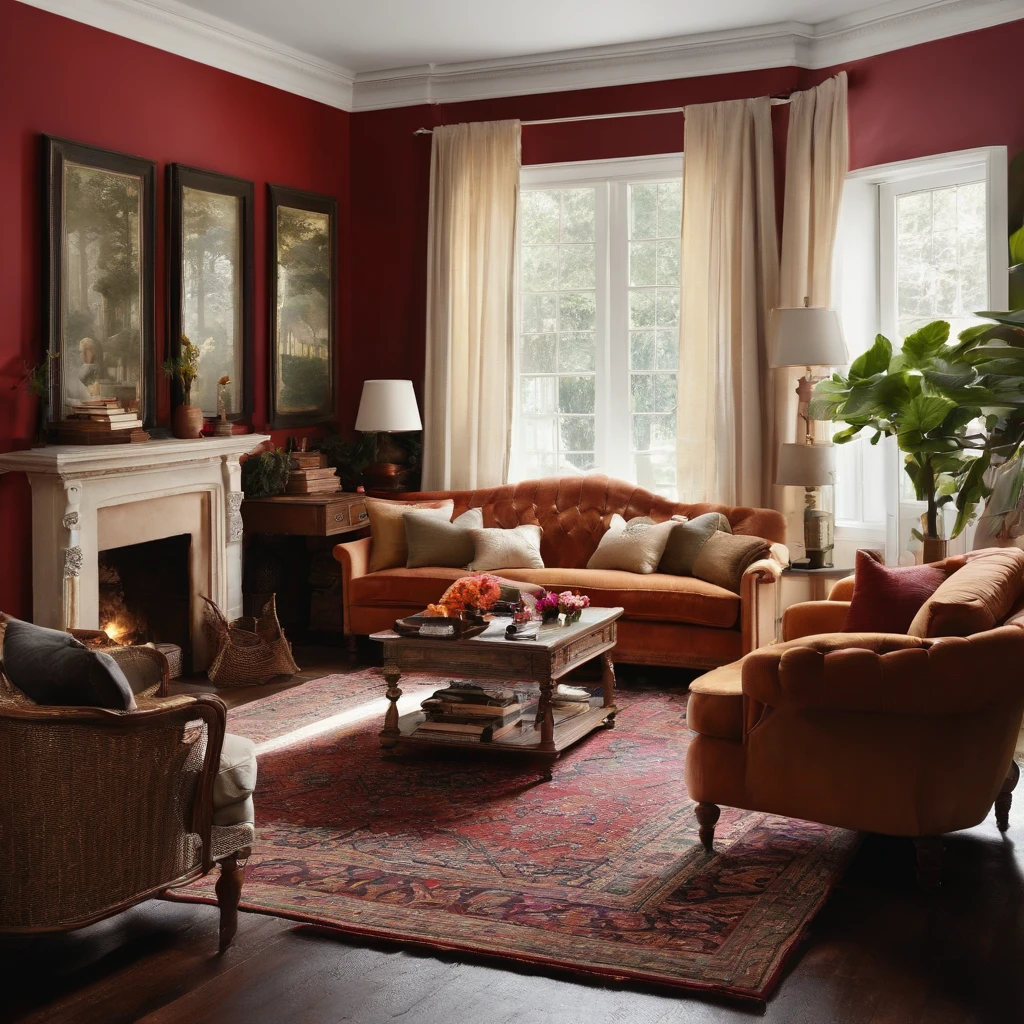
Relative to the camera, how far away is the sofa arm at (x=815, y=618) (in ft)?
15.5

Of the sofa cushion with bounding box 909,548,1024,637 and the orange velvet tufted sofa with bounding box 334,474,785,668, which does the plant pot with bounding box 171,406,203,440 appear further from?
the sofa cushion with bounding box 909,548,1024,637

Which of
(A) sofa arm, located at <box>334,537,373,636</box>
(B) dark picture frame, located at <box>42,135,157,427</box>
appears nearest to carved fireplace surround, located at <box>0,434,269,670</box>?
(B) dark picture frame, located at <box>42,135,157,427</box>

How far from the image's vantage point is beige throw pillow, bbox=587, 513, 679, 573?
659cm

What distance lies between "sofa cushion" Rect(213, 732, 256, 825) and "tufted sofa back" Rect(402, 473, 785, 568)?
3872 mm

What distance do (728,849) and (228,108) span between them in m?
5.12

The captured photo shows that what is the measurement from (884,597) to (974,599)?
42 cm

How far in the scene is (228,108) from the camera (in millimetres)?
7055

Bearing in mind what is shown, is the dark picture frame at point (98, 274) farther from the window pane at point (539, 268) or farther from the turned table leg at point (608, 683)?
the turned table leg at point (608, 683)

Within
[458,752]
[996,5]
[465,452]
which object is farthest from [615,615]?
[996,5]

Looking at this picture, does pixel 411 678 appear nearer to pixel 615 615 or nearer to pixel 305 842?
pixel 615 615

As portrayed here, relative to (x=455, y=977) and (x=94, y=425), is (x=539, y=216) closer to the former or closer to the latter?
(x=94, y=425)

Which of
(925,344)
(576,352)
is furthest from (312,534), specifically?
(925,344)

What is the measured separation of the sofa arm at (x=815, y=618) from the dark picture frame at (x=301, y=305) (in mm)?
3846

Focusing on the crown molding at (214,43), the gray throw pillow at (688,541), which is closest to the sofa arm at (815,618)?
the gray throw pillow at (688,541)
